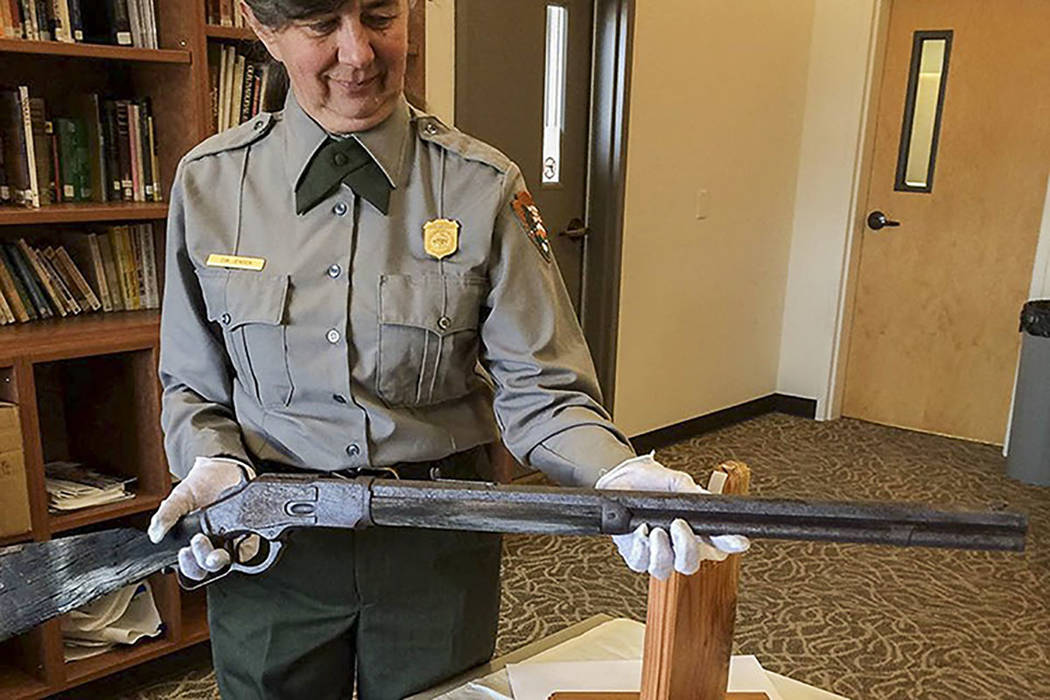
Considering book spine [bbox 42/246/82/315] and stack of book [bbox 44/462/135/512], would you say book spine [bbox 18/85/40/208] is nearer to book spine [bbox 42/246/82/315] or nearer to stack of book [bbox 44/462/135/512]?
book spine [bbox 42/246/82/315]

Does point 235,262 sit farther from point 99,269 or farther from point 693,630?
point 99,269

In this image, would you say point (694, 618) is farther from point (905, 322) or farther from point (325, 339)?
point (905, 322)

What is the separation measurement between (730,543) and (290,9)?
755mm

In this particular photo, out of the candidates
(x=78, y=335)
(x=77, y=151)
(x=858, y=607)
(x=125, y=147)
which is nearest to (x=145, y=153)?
(x=125, y=147)

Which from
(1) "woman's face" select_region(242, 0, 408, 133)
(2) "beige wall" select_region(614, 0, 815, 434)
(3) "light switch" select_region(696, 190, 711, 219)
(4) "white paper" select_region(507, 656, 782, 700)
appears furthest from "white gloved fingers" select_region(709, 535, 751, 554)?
(3) "light switch" select_region(696, 190, 711, 219)

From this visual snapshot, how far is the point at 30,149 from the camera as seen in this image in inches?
88.8

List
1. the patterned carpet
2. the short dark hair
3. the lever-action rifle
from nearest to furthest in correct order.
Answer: the lever-action rifle → the short dark hair → the patterned carpet

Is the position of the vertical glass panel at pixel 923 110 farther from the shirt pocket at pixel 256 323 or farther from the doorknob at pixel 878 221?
the shirt pocket at pixel 256 323

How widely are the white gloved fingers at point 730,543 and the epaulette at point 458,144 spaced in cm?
55

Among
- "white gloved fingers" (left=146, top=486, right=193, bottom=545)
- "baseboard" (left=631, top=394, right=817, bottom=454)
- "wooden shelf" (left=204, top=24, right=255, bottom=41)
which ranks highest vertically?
"wooden shelf" (left=204, top=24, right=255, bottom=41)

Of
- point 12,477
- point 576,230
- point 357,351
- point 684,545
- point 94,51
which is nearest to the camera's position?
point 684,545

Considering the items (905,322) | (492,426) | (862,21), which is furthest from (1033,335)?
(492,426)

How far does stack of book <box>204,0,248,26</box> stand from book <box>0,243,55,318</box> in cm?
74

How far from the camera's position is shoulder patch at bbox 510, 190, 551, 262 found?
49.6 inches
